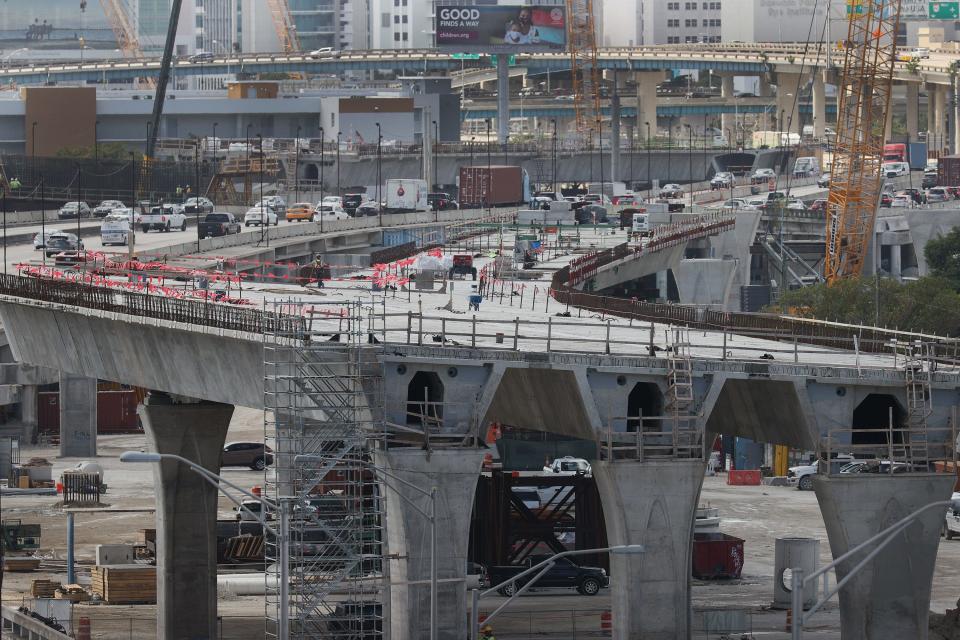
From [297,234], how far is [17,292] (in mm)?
75934

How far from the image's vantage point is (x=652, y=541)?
50281 millimetres

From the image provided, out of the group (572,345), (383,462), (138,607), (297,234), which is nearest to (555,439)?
(138,607)

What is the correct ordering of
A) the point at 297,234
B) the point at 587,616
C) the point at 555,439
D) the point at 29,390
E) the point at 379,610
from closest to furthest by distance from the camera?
the point at 379,610
the point at 587,616
the point at 555,439
the point at 29,390
the point at 297,234

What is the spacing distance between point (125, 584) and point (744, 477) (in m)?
35.6

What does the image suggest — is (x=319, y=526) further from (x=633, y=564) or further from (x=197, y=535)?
(x=197, y=535)

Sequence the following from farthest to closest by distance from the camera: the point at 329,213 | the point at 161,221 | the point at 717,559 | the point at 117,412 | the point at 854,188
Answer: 1. the point at 329,213
2. the point at 854,188
3. the point at 161,221
4. the point at 117,412
5. the point at 717,559

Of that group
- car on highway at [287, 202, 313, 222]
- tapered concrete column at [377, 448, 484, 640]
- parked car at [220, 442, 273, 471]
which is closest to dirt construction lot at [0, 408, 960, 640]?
parked car at [220, 442, 273, 471]

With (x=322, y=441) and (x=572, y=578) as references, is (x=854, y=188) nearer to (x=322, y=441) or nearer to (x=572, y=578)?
(x=572, y=578)

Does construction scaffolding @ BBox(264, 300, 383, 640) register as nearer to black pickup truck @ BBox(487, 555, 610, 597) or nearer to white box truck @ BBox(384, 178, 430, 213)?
black pickup truck @ BBox(487, 555, 610, 597)

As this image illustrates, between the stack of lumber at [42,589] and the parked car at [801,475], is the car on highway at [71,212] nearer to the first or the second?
the parked car at [801,475]

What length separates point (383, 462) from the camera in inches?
2015

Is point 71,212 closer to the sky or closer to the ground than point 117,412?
closer to the sky

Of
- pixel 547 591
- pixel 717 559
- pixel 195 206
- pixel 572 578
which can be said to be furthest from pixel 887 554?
pixel 195 206

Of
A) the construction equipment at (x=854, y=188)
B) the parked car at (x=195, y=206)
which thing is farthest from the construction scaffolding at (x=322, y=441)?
the parked car at (x=195, y=206)
